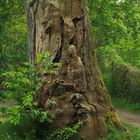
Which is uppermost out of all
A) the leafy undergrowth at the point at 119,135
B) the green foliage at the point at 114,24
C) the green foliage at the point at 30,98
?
the green foliage at the point at 114,24

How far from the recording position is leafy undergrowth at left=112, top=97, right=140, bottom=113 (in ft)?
61.8

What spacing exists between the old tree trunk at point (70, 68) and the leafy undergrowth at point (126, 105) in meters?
7.93

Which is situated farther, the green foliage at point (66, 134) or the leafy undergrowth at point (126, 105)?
the leafy undergrowth at point (126, 105)

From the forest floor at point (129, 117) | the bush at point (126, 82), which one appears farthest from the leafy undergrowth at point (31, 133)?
the bush at point (126, 82)

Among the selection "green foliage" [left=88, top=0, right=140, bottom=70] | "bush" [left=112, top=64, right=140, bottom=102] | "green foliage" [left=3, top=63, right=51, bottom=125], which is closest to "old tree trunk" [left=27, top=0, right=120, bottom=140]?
"green foliage" [left=3, top=63, right=51, bottom=125]

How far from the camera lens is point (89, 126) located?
10148 millimetres

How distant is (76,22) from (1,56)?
822 centimetres

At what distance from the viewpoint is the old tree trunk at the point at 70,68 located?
1003 centimetres

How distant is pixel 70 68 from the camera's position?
10383 mm

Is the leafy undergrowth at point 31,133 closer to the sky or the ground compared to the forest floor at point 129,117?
closer to the sky

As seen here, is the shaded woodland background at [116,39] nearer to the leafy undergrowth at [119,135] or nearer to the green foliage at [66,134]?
the leafy undergrowth at [119,135]

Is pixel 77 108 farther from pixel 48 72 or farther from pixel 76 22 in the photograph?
pixel 76 22

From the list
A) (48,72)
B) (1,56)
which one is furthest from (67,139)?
(1,56)

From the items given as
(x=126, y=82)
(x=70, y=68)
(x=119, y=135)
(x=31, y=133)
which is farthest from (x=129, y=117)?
(x=31, y=133)
